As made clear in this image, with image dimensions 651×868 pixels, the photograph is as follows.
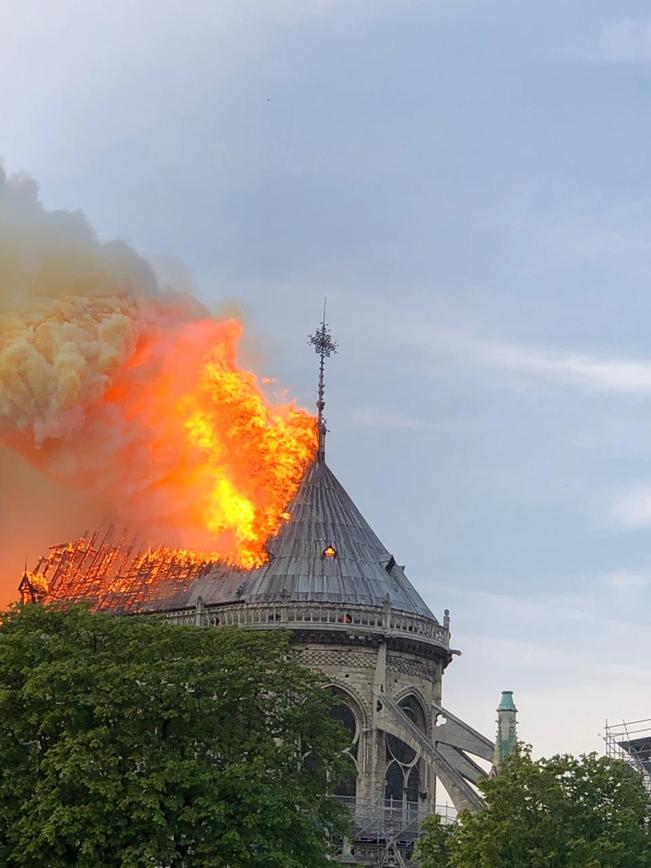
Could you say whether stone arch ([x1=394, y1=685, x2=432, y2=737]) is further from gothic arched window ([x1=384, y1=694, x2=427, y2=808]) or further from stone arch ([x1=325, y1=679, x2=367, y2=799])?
stone arch ([x1=325, y1=679, x2=367, y2=799])

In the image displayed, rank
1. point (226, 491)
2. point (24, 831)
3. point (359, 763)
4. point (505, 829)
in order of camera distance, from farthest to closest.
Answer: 1. point (226, 491)
2. point (359, 763)
3. point (505, 829)
4. point (24, 831)

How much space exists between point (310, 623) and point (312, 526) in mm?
6404

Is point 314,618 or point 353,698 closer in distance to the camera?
point 353,698

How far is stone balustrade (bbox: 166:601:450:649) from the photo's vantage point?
79.9m

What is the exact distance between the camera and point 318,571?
82.8 meters

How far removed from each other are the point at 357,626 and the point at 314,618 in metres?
1.89

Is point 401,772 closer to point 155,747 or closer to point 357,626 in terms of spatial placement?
point 357,626

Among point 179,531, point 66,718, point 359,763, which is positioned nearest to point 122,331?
point 179,531

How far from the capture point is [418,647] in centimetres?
8212

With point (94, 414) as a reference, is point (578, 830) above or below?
below

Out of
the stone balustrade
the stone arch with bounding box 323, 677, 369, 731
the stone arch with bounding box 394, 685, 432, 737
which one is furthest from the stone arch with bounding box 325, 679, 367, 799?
the stone arch with bounding box 394, 685, 432, 737

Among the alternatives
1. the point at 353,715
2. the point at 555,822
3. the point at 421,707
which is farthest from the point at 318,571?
the point at 555,822

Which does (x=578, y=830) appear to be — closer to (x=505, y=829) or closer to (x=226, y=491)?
(x=505, y=829)

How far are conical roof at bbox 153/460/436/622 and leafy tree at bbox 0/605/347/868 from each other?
19564mm
